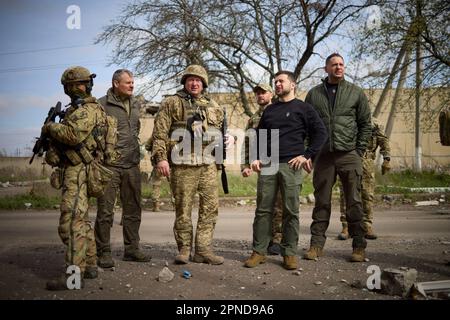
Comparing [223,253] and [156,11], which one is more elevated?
[156,11]

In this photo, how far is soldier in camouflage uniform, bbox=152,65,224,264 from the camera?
17.2 ft

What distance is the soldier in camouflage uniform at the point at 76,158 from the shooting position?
4223 millimetres

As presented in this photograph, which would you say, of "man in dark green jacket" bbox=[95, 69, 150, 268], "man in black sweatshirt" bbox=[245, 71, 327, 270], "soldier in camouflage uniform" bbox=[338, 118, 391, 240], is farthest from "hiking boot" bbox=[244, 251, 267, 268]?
"soldier in camouflage uniform" bbox=[338, 118, 391, 240]

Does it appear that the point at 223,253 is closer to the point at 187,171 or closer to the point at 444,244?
the point at 187,171

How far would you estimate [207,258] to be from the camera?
5.23 meters

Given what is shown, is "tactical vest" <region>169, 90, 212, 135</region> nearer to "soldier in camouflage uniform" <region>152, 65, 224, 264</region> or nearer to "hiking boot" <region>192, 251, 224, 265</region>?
"soldier in camouflage uniform" <region>152, 65, 224, 264</region>

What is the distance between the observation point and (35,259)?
5418 millimetres

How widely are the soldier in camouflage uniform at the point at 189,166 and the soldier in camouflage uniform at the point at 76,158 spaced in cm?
94

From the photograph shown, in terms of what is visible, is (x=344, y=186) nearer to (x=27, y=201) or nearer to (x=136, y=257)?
(x=136, y=257)

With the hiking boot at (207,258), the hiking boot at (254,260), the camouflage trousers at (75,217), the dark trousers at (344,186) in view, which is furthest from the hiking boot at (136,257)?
the dark trousers at (344,186)

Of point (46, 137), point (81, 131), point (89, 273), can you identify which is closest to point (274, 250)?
point (89, 273)

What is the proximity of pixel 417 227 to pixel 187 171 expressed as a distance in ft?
16.7

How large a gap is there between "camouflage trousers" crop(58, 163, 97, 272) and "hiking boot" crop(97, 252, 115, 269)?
2.23ft
